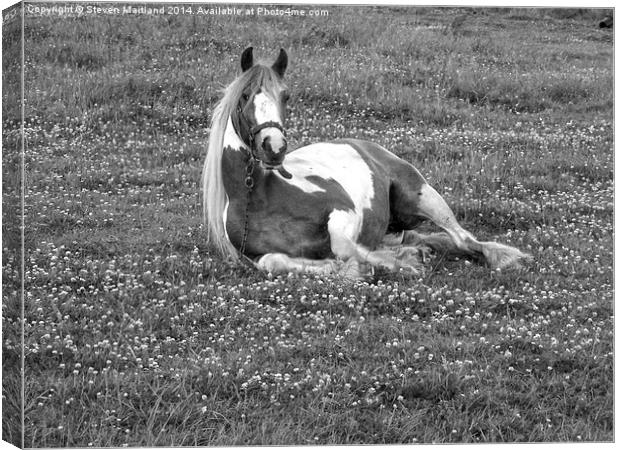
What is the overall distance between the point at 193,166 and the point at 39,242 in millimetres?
1253

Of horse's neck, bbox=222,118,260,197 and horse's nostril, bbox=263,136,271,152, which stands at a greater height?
horse's nostril, bbox=263,136,271,152

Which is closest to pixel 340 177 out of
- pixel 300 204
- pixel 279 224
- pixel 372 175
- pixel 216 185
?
pixel 372 175

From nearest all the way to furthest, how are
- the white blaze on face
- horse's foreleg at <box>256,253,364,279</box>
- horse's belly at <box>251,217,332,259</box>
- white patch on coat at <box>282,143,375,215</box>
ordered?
the white blaze on face
horse's foreleg at <box>256,253,364,279</box>
horse's belly at <box>251,217,332,259</box>
white patch on coat at <box>282,143,375,215</box>

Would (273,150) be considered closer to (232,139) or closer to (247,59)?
(232,139)

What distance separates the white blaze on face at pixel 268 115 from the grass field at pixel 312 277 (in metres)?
0.35

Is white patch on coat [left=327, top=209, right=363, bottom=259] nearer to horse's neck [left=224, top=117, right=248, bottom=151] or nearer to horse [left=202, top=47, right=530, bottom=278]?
horse [left=202, top=47, right=530, bottom=278]

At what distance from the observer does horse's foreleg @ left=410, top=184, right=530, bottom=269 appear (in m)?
8.30

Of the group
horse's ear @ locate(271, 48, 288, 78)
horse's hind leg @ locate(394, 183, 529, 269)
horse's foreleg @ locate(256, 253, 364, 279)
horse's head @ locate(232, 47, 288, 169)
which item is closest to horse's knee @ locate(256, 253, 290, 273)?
horse's foreleg @ locate(256, 253, 364, 279)

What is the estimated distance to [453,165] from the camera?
8.55 m

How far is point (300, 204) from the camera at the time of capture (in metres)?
8.45

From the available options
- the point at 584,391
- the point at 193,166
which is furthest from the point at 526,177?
the point at 193,166

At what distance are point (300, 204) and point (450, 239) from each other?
1055 millimetres

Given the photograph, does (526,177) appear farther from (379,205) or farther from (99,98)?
(99,98)

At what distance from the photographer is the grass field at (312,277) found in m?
7.33
